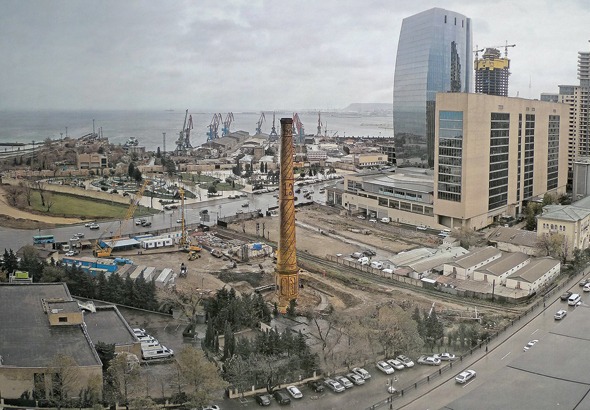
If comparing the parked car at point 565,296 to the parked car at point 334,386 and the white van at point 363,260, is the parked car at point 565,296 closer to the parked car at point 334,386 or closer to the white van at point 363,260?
the white van at point 363,260

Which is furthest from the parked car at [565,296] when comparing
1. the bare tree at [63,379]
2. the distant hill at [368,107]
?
the distant hill at [368,107]

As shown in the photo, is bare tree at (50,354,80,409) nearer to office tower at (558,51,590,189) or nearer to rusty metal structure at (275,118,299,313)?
rusty metal structure at (275,118,299,313)

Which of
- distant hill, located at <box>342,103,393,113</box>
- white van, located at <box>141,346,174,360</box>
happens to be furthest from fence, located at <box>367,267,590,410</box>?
distant hill, located at <box>342,103,393,113</box>

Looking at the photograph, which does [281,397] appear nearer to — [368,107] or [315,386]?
[315,386]

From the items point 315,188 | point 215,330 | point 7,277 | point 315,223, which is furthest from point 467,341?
point 315,188

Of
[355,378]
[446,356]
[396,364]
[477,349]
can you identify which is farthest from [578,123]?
[355,378]

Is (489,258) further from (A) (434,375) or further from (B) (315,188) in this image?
(B) (315,188)
